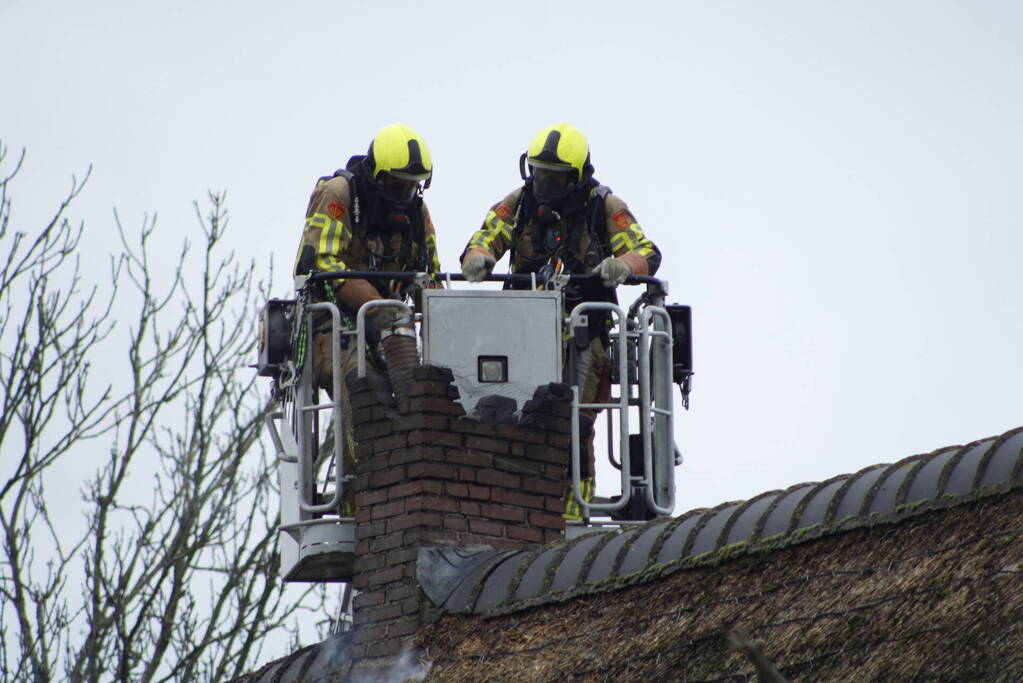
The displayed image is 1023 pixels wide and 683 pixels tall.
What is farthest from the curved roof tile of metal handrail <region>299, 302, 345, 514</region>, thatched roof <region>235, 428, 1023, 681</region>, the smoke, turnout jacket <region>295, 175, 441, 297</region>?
turnout jacket <region>295, 175, 441, 297</region>

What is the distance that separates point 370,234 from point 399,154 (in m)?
0.47

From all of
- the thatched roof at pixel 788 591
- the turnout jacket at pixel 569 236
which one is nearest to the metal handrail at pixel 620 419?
the turnout jacket at pixel 569 236

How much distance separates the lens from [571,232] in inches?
480

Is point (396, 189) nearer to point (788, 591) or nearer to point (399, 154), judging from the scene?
point (399, 154)

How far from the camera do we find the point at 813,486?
8477 mm

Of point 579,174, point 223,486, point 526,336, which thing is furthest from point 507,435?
point 223,486

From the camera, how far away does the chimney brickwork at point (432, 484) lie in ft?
33.5

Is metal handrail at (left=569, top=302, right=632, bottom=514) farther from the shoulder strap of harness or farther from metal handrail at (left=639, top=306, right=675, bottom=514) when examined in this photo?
the shoulder strap of harness

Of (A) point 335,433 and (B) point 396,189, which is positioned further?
(B) point 396,189

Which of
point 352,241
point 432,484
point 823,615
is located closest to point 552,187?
point 352,241

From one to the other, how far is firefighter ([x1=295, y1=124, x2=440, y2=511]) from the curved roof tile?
1.80 m

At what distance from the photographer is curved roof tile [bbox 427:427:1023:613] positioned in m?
7.68

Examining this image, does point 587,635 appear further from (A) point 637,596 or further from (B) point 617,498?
(B) point 617,498

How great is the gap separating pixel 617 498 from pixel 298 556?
5.67ft
